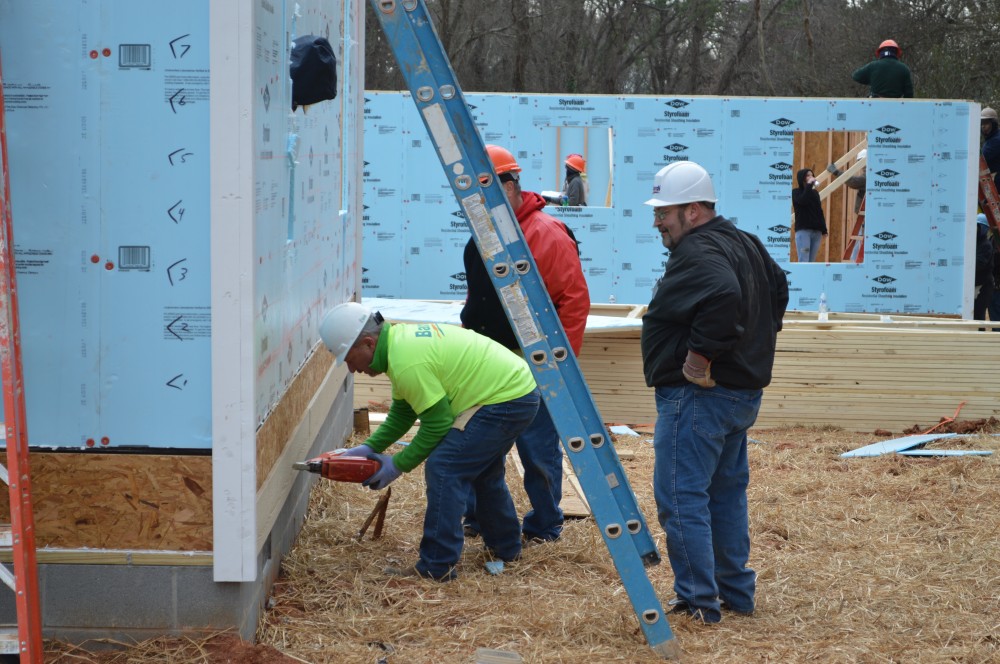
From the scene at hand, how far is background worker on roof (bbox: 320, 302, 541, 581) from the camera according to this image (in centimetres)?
511

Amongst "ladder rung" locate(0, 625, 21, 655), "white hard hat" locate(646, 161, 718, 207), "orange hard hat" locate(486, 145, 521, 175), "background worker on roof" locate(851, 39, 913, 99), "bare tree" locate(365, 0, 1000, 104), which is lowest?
Answer: "ladder rung" locate(0, 625, 21, 655)

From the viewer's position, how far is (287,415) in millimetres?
5434

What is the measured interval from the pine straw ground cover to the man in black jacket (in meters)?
0.42

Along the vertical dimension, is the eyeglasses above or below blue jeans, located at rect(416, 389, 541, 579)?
above

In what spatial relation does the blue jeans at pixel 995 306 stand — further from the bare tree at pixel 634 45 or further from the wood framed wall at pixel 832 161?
the bare tree at pixel 634 45

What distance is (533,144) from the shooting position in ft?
48.9

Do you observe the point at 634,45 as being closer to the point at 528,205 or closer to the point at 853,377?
the point at 853,377

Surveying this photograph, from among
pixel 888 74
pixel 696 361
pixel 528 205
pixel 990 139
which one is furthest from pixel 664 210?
pixel 888 74

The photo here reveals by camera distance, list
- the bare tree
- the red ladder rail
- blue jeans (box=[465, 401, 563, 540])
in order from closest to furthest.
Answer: the red ladder rail
blue jeans (box=[465, 401, 563, 540])
the bare tree

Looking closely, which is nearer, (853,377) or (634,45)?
Answer: (853,377)

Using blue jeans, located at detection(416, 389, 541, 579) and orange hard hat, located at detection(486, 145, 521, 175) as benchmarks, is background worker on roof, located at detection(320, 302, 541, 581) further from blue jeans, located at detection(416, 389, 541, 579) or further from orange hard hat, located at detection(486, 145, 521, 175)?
orange hard hat, located at detection(486, 145, 521, 175)

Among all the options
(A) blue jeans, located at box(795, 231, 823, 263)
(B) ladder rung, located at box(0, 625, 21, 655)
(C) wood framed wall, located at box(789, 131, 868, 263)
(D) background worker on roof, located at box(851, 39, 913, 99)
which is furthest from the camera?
(C) wood framed wall, located at box(789, 131, 868, 263)

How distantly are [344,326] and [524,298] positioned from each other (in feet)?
3.35

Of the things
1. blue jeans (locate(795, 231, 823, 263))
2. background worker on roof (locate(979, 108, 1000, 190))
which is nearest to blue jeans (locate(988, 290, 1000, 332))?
background worker on roof (locate(979, 108, 1000, 190))
